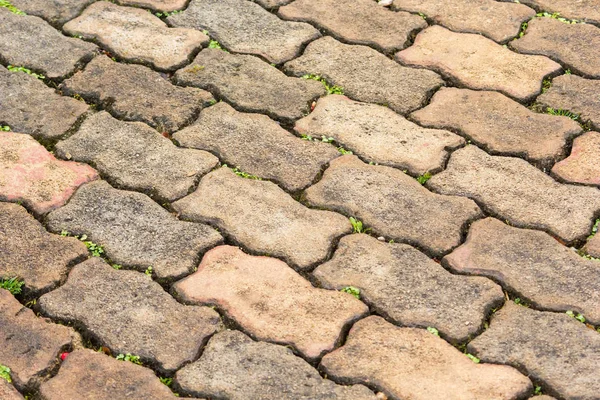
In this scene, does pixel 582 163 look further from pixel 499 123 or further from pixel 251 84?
pixel 251 84

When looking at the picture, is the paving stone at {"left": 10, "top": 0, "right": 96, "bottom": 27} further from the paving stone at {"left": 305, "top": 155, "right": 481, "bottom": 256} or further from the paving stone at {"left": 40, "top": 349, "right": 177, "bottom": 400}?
the paving stone at {"left": 40, "top": 349, "right": 177, "bottom": 400}

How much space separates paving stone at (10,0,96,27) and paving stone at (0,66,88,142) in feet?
1.39

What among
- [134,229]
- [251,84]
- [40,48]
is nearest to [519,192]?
[251,84]

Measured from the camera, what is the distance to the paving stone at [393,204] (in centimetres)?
314

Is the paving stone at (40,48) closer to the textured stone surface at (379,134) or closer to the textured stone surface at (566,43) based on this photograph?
the textured stone surface at (379,134)

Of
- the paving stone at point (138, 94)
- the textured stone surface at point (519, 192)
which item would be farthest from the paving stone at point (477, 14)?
the paving stone at point (138, 94)

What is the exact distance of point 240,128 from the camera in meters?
3.58

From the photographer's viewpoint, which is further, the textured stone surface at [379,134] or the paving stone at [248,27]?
the paving stone at [248,27]

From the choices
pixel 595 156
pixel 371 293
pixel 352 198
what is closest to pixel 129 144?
pixel 352 198

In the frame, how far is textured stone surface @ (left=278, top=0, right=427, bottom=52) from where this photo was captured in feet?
13.2

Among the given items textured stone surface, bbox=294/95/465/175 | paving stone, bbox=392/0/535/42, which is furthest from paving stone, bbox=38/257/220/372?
paving stone, bbox=392/0/535/42

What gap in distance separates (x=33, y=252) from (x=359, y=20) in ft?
5.91

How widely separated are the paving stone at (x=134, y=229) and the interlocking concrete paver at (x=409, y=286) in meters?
0.42

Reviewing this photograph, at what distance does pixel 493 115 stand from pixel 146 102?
1.32 metres
